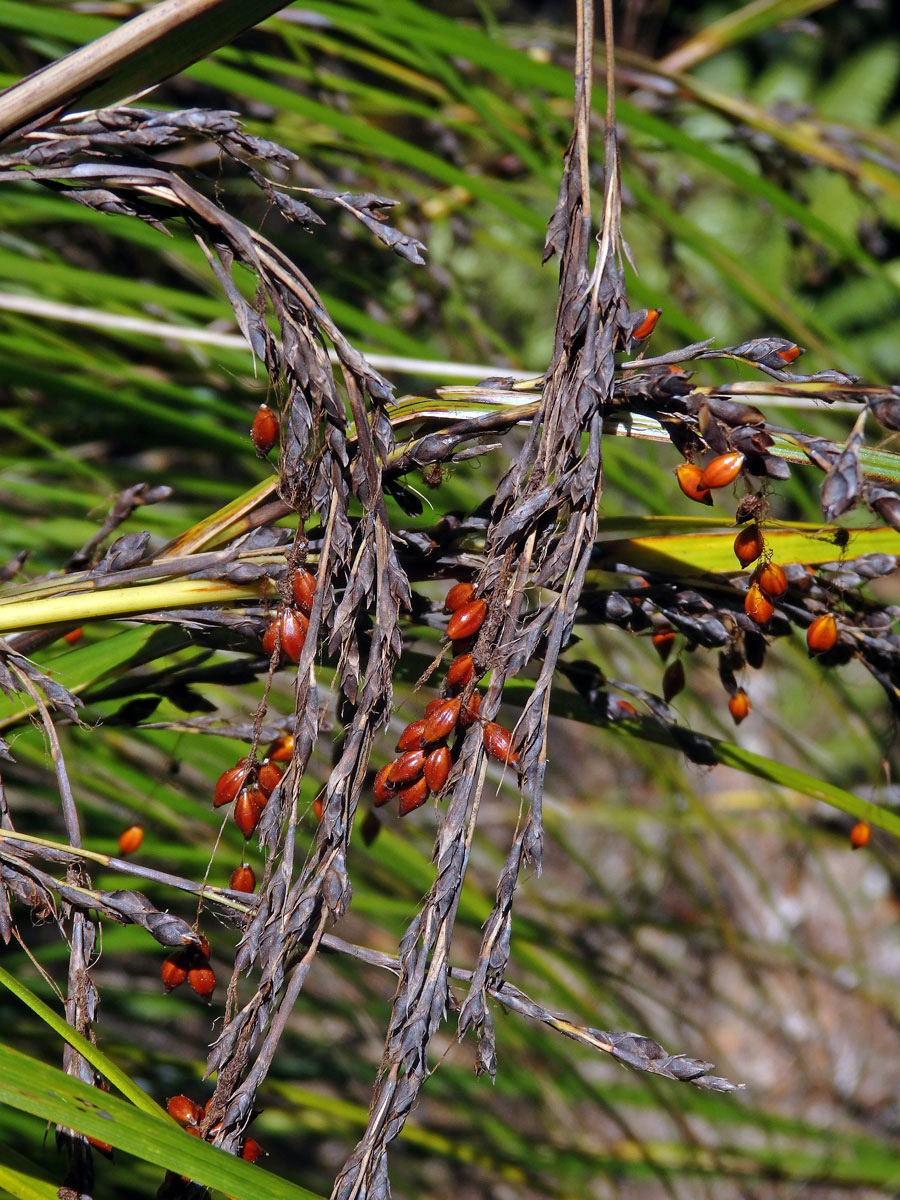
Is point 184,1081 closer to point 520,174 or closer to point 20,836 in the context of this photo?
point 20,836

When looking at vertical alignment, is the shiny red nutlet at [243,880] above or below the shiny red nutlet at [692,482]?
below

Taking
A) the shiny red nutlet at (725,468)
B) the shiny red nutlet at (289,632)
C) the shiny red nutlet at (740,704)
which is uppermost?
the shiny red nutlet at (725,468)

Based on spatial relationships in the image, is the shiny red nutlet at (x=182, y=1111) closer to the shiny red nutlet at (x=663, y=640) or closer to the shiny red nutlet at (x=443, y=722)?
the shiny red nutlet at (x=443, y=722)

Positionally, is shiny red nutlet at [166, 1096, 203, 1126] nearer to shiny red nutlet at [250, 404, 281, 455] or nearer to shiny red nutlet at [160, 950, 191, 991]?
shiny red nutlet at [160, 950, 191, 991]

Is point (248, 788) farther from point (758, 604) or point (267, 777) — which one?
point (758, 604)

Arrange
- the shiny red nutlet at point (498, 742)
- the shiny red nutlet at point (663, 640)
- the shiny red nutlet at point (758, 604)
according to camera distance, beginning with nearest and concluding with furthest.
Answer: the shiny red nutlet at point (498, 742)
the shiny red nutlet at point (758, 604)
the shiny red nutlet at point (663, 640)

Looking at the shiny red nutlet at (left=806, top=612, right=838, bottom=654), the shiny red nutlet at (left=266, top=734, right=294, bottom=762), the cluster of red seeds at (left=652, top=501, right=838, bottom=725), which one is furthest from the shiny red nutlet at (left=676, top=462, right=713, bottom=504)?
the shiny red nutlet at (left=266, top=734, right=294, bottom=762)

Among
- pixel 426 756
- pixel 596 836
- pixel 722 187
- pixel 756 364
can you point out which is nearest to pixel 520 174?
pixel 756 364

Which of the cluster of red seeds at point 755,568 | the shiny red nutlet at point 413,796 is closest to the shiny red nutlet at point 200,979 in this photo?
the shiny red nutlet at point 413,796
